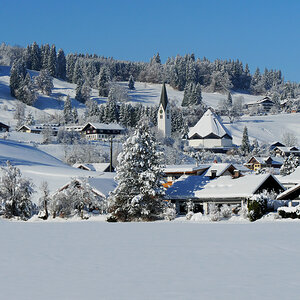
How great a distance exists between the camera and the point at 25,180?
43.1 metres

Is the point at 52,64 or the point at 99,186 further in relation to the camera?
the point at 52,64

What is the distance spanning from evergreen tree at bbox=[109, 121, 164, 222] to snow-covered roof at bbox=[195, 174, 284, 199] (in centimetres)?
418

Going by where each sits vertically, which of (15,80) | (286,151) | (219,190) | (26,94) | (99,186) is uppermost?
(15,80)

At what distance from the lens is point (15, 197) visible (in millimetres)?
42531

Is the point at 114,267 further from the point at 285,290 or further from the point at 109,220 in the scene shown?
the point at 109,220

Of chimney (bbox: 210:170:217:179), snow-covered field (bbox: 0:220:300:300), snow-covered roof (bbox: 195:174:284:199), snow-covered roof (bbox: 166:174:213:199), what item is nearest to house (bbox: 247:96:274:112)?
chimney (bbox: 210:170:217:179)

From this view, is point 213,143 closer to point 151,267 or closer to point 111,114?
point 111,114

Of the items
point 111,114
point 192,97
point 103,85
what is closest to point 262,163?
point 111,114

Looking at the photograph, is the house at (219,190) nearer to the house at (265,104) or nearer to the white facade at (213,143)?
the white facade at (213,143)

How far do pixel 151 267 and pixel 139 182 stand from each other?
25.8 metres

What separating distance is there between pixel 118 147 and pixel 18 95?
6495 centimetres

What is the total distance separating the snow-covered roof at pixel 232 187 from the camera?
41562mm

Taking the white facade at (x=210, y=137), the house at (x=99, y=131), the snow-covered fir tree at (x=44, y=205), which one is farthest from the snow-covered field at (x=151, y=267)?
the white facade at (x=210, y=137)

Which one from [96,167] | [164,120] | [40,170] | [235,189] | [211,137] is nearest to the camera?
[235,189]
